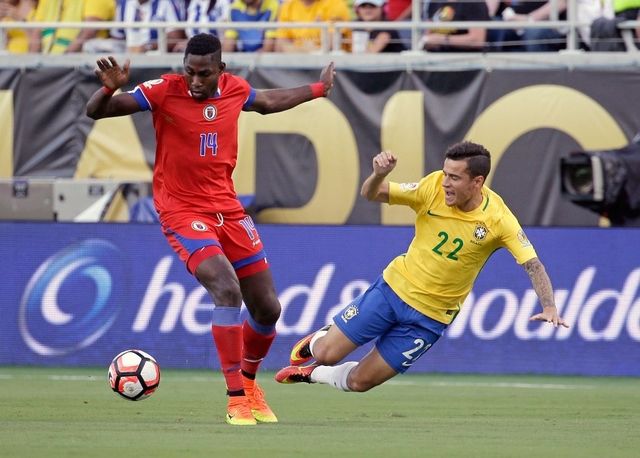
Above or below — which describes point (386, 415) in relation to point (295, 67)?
below

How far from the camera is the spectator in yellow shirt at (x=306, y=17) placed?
1753 centimetres

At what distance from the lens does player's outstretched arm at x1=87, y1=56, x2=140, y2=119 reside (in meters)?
9.52

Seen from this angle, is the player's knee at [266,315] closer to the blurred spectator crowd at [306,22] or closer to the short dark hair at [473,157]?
the short dark hair at [473,157]

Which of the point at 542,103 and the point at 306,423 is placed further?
the point at 542,103

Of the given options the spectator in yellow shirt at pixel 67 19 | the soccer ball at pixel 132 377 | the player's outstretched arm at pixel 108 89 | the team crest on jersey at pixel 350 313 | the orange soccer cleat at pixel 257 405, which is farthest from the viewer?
the spectator in yellow shirt at pixel 67 19

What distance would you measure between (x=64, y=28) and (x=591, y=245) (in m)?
7.46

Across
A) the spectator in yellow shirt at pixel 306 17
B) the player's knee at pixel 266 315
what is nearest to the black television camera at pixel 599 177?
the spectator in yellow shirt at pixel 306 17

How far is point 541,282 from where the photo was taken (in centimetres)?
948

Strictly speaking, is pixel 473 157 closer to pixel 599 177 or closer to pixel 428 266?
pixel 428 266

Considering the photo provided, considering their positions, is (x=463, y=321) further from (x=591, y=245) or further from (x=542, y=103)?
(x=542, y=103)

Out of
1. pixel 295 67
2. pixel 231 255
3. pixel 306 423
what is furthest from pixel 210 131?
pixel 295 67

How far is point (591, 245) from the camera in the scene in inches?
601

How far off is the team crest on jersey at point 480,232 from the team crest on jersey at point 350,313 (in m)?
1.08

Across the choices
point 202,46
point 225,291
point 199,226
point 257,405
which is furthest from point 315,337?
point 202,46
